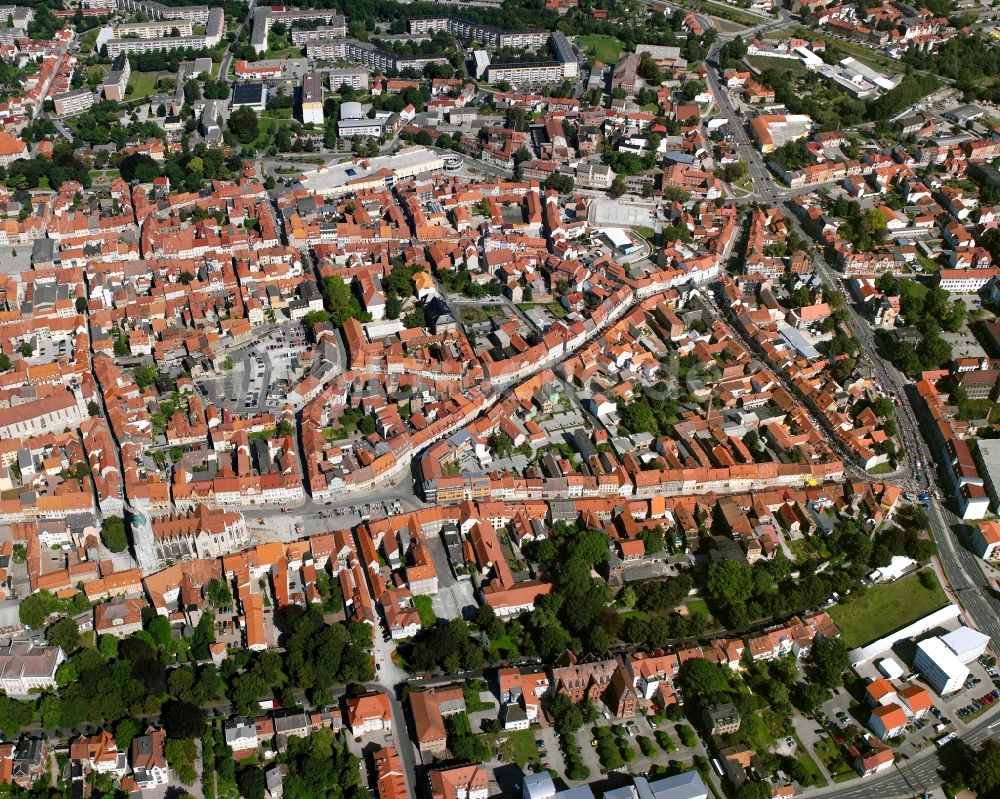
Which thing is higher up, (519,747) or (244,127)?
(244,127)

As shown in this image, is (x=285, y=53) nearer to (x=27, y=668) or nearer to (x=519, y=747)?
(x=27, y=668)

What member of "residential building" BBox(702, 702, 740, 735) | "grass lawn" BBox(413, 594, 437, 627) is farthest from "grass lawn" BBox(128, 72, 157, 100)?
"residential building" BBox(702, 702, 740, 735)

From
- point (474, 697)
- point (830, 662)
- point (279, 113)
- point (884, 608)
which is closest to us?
point (474, 697)

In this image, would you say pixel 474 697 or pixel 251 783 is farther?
pixel 474 697

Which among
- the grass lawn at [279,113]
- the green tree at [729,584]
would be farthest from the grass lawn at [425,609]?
the grass lawn at [279,113]

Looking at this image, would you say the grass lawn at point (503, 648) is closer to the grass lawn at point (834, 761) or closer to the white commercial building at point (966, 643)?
the grass lawn at point (834, 761)

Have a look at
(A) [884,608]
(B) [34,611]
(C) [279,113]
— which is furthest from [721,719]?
(C) [279,113]
